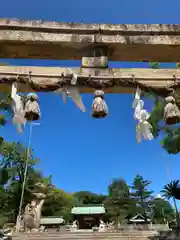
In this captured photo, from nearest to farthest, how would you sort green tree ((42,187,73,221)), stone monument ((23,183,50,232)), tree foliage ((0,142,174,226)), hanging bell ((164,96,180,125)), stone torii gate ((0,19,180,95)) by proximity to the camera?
hanging bell ((164,96,180,125)), stone torii gate ((0,19,180,95)), stone monument ((23,183,50,232)), tree foliage ((0,142,174,226)), green tree ((42,187,73,221))

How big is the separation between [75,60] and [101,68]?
2.53 feet

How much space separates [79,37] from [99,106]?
134 centimetres

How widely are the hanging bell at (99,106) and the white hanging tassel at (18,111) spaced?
0.98m

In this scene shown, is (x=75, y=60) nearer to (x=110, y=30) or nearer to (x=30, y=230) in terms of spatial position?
(x=110, y=30)

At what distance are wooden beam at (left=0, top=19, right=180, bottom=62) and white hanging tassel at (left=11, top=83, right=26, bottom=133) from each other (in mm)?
Answer: 890

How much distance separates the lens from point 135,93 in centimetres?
370

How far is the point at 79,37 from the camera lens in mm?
4020

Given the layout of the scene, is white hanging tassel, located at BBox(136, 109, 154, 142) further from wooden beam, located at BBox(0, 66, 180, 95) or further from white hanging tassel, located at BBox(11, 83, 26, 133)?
white hanging tassel, located at BBox(11, 83, 26, 133)

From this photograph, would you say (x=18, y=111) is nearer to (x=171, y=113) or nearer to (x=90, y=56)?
(x=90, y=56)

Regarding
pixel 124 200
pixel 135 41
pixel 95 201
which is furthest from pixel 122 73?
pixel 95 201

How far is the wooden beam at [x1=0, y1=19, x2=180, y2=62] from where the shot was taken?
13.1ft

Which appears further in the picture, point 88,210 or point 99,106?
point 88,210

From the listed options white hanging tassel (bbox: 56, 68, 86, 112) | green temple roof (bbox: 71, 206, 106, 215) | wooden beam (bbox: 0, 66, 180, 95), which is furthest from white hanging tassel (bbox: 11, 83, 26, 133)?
green temple roof (bbox: 71, 206, 106, 215)

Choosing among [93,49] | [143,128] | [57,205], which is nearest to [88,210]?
[57,205]
